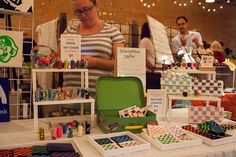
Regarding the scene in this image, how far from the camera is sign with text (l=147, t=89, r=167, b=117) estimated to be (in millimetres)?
1782

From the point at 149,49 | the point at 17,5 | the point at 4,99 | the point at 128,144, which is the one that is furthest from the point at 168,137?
the point at 149,49

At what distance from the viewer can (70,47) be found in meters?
1.66

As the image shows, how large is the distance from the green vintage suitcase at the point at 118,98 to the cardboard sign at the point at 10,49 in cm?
54

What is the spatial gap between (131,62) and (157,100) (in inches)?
14.0

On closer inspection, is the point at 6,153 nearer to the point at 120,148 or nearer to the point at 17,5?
the point at 120,148

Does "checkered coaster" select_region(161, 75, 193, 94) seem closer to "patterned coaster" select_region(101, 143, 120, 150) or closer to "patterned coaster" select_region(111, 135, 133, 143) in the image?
"patterned coaster" select_region(111, 135, 133, 143)

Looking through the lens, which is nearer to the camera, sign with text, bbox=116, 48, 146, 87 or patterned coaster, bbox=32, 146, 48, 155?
patterned coaster, bbox=32, 146, 48, 155

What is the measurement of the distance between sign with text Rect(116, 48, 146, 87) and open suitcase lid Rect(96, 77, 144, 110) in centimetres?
14

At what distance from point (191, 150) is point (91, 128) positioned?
61cm

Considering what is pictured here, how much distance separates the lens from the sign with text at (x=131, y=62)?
1893 millimetres

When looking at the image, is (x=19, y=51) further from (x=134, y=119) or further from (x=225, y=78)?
(x=225, y=78)

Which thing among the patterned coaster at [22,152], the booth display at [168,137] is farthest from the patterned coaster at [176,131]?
the patterned coaster at [22,152]

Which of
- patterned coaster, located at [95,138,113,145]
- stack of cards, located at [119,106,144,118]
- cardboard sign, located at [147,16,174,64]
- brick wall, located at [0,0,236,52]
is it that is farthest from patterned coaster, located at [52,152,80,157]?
brick wall, located at [0,0,236,52]

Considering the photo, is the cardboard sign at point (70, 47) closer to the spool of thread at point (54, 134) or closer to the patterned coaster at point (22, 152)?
the spool of thread at point (54, 134)
